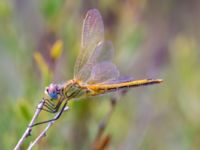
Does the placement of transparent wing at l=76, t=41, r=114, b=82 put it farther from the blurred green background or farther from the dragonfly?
the blurred green background

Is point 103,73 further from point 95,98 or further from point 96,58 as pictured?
point 95,98

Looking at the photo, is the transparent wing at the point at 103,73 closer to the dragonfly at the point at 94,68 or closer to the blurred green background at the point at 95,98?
the dragonfly at the point at 94,68

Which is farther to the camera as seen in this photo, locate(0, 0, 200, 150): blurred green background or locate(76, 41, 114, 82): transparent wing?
locate(0, 0, 200, 150): blurred green background

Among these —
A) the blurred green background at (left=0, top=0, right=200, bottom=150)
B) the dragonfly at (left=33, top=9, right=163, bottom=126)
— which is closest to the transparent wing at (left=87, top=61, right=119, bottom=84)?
the dragonfly at (left=33, top=9, right=163, bottom=126)

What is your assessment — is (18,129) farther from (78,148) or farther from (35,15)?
(35,15)

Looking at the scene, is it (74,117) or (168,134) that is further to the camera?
(168,134)

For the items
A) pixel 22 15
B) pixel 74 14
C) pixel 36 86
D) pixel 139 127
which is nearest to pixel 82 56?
pixel 36 86

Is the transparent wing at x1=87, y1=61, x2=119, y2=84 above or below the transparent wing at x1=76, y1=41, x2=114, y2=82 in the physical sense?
below
